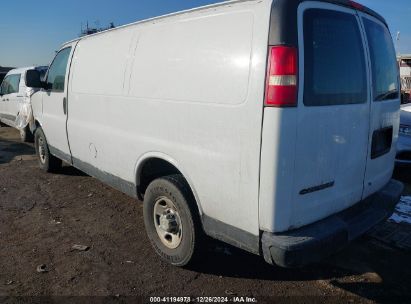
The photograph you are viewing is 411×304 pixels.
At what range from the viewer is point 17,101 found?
35.6 feet

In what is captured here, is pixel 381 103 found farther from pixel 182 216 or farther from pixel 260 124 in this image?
pixel 182 216

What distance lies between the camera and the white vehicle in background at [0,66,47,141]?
10.3 metres

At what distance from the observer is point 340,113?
113 inches

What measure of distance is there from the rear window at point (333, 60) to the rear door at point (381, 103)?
20 cm

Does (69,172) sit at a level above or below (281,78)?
below

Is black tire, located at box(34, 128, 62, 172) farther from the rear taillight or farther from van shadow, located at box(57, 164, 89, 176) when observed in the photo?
the rear taillight

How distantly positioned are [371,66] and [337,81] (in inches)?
20.9

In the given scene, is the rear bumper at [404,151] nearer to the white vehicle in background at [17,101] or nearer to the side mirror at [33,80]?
the side mirror at [33,80]

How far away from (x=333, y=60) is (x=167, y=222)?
6.40 feet

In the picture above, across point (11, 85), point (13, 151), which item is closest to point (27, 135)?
point (13, 151)

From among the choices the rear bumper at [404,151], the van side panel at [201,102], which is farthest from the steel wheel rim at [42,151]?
the rear bumper at [404,151]

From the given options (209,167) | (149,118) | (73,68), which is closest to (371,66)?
(209,167)

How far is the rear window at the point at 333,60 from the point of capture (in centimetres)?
267

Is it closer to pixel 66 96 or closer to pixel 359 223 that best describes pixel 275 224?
pixel 359 223
